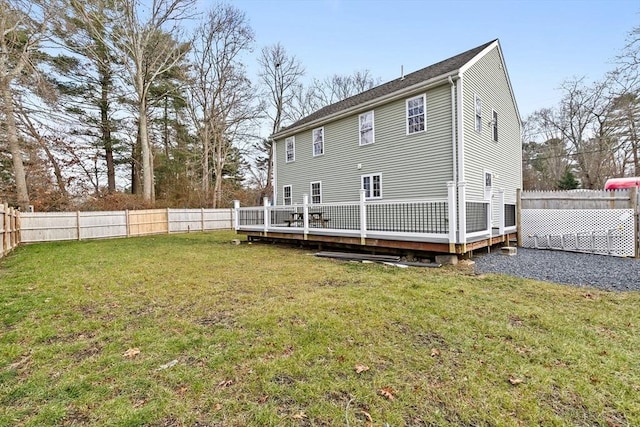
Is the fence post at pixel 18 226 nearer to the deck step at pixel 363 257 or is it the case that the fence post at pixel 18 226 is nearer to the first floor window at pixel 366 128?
the deck step at pixel 363 257

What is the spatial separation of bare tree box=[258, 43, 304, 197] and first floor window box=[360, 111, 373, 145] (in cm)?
1471

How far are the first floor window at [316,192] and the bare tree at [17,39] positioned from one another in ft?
33.1

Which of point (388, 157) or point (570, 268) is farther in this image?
point (388, 157)

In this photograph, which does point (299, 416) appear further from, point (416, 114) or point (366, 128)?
point (366, 128)

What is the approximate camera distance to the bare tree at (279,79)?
25.9m

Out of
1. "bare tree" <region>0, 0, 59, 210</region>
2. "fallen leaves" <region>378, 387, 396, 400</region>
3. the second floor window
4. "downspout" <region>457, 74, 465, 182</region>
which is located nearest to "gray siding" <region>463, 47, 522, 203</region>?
"downspout" <region>457, 74, 465, 182</region>

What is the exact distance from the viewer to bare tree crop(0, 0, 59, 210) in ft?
31.9

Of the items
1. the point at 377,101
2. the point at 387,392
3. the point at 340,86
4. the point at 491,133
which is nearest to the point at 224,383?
the point at 387,392

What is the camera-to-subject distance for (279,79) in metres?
26.4

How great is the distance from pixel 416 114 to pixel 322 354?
9.41m

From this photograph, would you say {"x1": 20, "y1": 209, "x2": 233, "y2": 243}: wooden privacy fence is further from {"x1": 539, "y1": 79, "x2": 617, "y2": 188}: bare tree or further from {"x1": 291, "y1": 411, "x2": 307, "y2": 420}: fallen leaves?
{"x1": 539, "y1": 79, "x2": 617, "y2": 188}: bare tree

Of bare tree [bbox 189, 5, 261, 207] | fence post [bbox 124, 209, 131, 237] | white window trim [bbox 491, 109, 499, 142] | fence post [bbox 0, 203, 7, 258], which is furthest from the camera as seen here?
bare tree [bbox 189, 5, 261, 207]

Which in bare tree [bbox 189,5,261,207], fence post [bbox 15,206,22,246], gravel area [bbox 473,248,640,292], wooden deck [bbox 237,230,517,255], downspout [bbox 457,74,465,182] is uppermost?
bare tree [bbox 189,5,261,207]

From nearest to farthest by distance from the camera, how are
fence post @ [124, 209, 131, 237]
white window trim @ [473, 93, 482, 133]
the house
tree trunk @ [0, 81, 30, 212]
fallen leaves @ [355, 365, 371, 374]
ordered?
fallen leaves @ [355, 365, 371, 374], the house, white window trim @ [473, 93, 482, 133], tree trunk @ [0, 81, 30, 212], fence post @ [124, 209, 131, 237]
